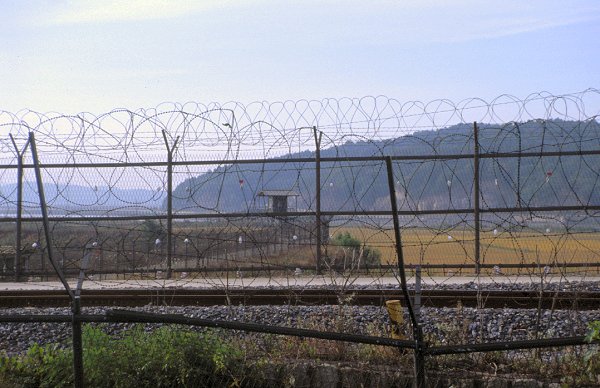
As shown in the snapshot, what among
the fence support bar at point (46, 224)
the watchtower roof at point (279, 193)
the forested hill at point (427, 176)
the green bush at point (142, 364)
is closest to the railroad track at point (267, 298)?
the forested hill at point (427, 176)

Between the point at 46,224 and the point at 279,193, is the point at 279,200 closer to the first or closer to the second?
the point at 279,193

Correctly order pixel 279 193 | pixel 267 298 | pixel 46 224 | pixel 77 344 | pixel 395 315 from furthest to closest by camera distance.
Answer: pixel 279 193 → pixel 267 298 → pixel 395 315 → pixel 77 344 → pixel 46 224

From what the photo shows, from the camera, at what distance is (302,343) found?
7027 millimetres

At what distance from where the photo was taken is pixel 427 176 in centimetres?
1602

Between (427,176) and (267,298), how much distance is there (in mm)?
5822

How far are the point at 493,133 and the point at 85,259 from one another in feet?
34.3

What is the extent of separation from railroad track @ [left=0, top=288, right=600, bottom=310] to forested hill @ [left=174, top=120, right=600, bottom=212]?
293 centimetres

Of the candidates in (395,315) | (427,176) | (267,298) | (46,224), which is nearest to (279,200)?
(427,176)

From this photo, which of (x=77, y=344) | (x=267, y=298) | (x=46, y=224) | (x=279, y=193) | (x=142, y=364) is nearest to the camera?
(x=46, y=224)

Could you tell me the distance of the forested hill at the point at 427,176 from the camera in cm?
1481

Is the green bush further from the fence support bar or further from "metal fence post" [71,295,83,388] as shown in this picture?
the fence support bar

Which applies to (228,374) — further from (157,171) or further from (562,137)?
(562,137)

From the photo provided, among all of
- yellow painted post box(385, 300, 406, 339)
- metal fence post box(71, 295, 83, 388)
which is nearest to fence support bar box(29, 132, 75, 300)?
metal fence post box(71, 295, 83, 388)

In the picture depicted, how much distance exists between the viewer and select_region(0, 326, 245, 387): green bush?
20.8ft
